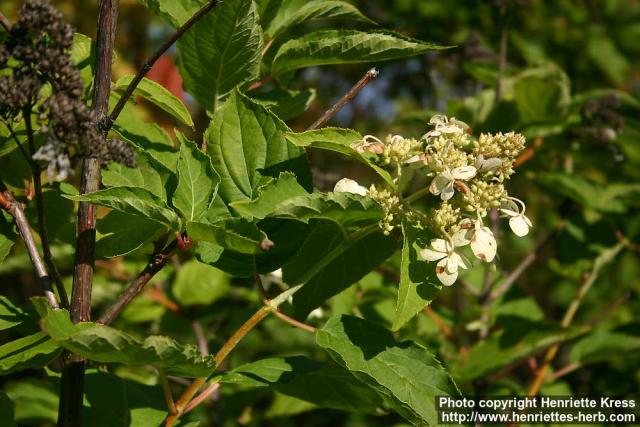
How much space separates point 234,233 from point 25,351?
0.34 meters

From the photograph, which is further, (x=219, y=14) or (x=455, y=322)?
(x=455, y=322)

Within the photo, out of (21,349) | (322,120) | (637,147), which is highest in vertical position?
(637,147)

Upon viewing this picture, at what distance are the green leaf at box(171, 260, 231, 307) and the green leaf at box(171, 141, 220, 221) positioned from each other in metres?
1.03

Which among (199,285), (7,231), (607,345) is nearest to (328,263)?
(7,231)

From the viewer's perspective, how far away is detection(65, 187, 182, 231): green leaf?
0.89 m

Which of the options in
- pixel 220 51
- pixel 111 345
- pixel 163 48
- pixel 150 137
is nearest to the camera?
pixel 111 345

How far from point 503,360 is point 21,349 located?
1271 millimetres

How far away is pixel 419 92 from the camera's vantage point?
3936 millimetres

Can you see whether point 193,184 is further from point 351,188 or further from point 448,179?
point 448,179

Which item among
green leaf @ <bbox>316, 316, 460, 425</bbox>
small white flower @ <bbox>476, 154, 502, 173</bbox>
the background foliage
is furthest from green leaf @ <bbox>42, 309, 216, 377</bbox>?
small white flower @ <bbox>476, 154, 502, 173</bbox>

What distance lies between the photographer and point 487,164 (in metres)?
0.99

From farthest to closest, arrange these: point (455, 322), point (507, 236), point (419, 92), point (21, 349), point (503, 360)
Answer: point (419, 92) < point (507, 236) < point (455, 322) < point (503, 360) < point (21, 349)

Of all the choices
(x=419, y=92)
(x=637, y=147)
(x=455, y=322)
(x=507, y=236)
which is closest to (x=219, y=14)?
(x=455, y=322)

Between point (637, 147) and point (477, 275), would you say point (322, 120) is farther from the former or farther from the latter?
point (637, 147)
